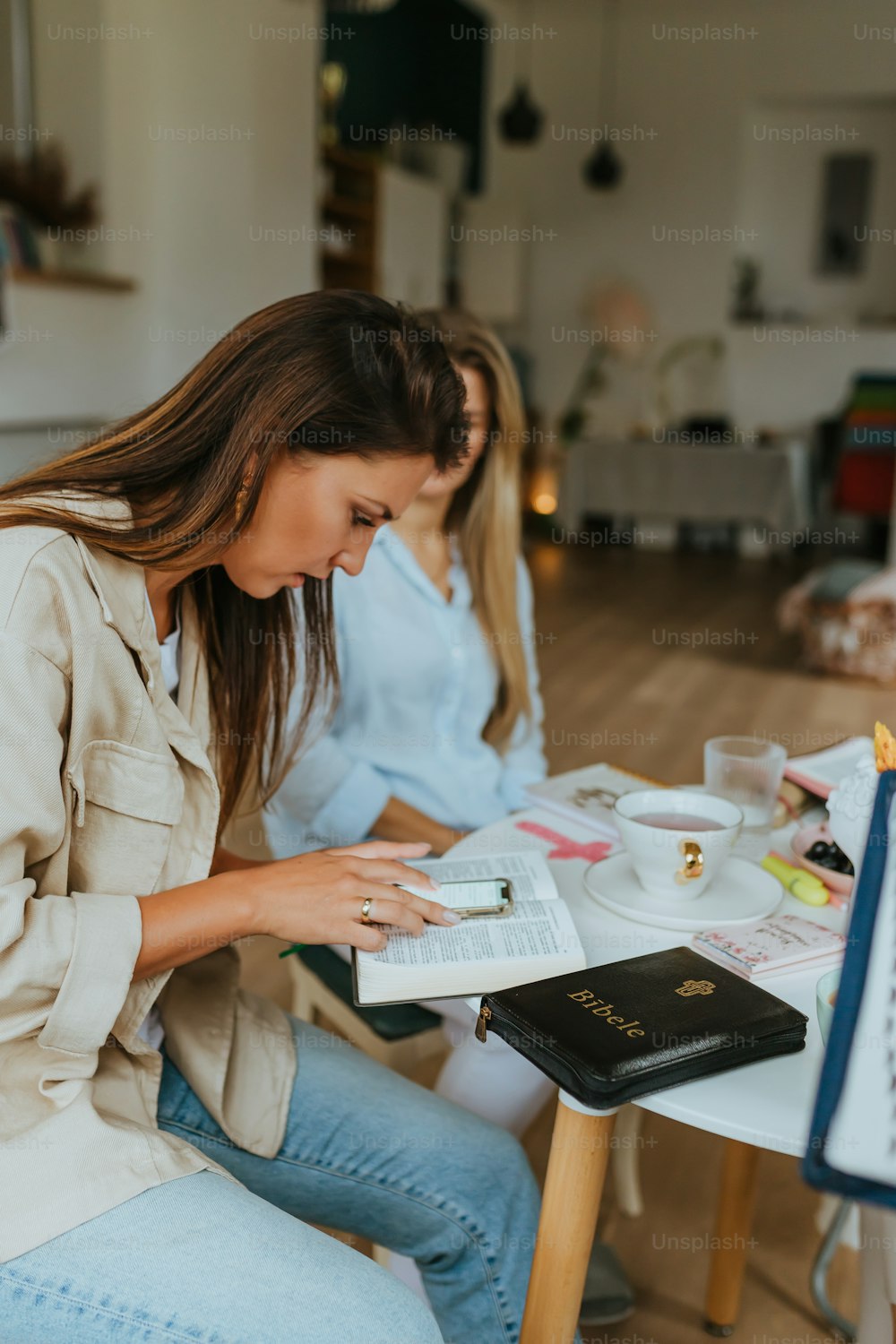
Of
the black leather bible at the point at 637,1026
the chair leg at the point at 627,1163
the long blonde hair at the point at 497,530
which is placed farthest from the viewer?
the long blonde hair at the point at 497,530

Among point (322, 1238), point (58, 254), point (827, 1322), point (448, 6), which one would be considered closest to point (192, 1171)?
point (322, 1238)

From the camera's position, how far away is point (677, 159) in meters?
Answer: 8.12

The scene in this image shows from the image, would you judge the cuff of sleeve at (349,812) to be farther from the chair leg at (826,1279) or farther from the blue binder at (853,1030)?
the blue binder at (853,1030)

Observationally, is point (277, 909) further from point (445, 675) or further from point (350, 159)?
point (350, 159)

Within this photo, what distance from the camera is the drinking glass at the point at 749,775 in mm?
1209

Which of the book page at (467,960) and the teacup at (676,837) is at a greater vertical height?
the teacup at (676,837)

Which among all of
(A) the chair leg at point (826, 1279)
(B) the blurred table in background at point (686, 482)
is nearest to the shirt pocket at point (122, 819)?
(A) the chair leg at point (826, 1279)

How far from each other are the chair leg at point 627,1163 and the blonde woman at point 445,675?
132 millimetres

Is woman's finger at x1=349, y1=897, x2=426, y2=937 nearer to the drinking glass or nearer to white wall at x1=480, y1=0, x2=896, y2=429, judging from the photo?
the drinking glass

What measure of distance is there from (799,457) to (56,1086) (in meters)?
6.88

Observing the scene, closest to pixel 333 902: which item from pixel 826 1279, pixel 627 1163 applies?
pixel 627 1163

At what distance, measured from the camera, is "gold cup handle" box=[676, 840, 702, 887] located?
1.01 metres

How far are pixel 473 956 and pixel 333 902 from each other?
0.38 feet

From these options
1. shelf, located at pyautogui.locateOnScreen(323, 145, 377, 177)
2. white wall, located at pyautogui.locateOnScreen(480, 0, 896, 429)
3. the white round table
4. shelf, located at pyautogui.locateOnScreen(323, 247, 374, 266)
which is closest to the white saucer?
the white round table
